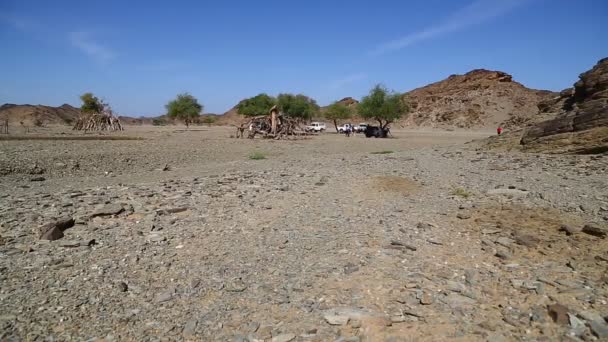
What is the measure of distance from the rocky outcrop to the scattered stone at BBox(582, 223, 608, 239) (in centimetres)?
862

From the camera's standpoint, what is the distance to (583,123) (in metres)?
13.9

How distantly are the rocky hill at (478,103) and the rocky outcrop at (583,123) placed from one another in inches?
2471

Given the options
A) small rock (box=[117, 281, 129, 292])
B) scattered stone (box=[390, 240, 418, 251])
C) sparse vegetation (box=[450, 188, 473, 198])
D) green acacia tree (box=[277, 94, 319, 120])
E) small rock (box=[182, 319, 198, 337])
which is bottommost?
small rock (box=[182, 319, 198, 337])

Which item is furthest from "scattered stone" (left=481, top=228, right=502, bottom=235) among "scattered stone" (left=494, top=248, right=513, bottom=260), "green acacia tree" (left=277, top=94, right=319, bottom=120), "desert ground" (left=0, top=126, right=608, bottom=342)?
"green acacia tree" (left=277, top=94, right=319, bottom=120)

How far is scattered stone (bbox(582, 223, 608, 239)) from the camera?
17.5 ft

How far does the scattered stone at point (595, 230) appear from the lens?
17.5 feet

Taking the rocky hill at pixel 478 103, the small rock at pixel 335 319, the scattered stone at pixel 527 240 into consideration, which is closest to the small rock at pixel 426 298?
the small rock at pixel 335 319

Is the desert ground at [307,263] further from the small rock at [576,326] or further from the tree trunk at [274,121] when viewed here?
the tree trunk at [274,121]

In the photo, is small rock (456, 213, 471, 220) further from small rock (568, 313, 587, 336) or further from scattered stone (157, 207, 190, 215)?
scattered stone (157, 207, 190, 215)

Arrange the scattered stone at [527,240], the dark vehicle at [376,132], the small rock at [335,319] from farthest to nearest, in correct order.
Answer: the dark vehicle at [376,132]
the scattered stone at [527,240]
the small rock at [335,319]

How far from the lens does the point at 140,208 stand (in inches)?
286

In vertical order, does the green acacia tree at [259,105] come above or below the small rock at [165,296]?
above

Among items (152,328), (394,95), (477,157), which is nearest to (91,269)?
(152,328)

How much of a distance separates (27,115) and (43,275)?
9921cm
